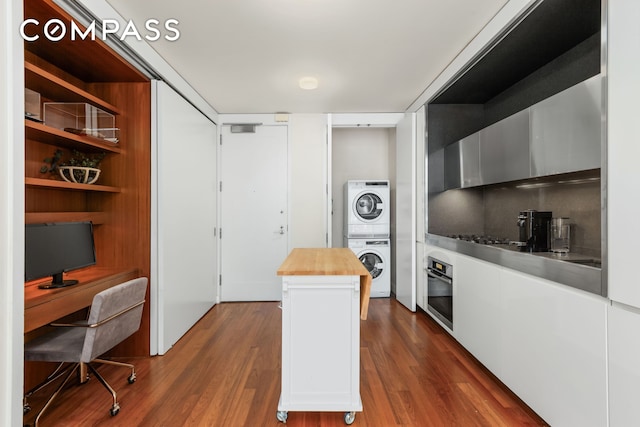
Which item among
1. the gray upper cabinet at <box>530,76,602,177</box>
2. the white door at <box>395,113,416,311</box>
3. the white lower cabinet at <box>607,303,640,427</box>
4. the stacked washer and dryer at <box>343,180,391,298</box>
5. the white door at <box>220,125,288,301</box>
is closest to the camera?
the white lower cabinet at <box>607,303,640,427</box>

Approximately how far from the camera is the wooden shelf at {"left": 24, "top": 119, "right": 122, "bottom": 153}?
1841mm

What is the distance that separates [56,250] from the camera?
6.81 ft

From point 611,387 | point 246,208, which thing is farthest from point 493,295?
point 246,208

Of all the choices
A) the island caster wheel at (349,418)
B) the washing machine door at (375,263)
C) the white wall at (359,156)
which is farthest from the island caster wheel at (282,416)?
the white wall at (359,156)

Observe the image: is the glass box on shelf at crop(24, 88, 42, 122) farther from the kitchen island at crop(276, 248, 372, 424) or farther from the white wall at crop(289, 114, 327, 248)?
the white wall at crop(289, 114, 327, 248)

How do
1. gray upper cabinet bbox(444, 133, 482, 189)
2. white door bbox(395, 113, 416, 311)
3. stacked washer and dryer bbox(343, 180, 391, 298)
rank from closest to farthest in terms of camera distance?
gray upper cabinet bbox(444, 133, 482, 189) → white door bbox(395, 113, 416, 311) → stacked washer and dryer bbox(343, 180, 391, 298)

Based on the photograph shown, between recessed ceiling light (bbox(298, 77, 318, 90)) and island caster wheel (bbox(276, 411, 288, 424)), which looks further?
recessed ceiling light (bbox(298, 77, 318, 90))

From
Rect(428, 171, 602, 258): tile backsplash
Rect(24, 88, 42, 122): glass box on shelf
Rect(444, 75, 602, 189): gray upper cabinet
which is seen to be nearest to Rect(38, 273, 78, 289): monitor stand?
Rect(24, 88, 42, 122): glass box on shelf

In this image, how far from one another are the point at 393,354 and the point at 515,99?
105 inches

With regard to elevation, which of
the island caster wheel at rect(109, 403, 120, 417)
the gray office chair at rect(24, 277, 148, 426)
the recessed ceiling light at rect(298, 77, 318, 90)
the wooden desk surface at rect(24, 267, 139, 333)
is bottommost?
→ the island caster wheel at rect(109, 403, 120, 417)

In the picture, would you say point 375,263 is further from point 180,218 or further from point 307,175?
point 180,218

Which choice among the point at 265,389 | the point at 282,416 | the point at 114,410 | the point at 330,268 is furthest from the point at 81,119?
the point at 282,416

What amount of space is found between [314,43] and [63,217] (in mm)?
2298

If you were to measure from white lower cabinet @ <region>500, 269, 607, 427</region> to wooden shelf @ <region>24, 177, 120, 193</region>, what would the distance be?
2.95 metres
